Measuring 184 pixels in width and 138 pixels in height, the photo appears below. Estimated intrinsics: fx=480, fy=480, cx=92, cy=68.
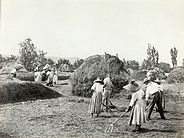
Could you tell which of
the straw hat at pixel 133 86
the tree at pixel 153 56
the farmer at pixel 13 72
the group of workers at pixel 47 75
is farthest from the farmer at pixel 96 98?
the farmer at pixel 13 72

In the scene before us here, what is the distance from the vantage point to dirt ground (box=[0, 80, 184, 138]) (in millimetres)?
4105

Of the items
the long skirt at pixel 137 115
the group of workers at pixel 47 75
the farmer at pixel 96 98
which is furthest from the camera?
the group of workers at pixel 47 75

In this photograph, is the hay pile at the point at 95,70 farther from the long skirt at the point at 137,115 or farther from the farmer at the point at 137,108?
the long skirt at the point at 137,115

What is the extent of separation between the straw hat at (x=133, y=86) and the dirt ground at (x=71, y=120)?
10cm

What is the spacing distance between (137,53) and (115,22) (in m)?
0.34

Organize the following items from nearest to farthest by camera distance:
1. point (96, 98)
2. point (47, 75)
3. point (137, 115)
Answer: point (137, 115) < point (96, 98) < point (47, 75)

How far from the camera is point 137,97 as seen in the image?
4105 millimetres

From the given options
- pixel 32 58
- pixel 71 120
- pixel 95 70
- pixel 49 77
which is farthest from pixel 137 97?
pixel 32 58

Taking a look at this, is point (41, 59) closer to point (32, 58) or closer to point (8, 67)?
point (32, 58)

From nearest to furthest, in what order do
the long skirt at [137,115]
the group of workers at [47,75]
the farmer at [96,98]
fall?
the long skirt at [137,115] < the farmer at [96,98] < the group of workers at [47,75]

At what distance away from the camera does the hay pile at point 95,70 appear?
426 centimetres

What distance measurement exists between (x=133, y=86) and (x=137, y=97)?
104mm

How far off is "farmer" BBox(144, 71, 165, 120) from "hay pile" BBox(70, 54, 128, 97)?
0.23 metres

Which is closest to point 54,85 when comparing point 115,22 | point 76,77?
point 76,77
